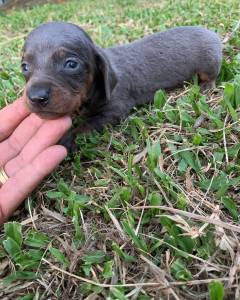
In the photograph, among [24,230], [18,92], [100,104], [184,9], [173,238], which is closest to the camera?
[173,238]

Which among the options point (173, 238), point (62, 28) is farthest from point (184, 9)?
point (173, 238)

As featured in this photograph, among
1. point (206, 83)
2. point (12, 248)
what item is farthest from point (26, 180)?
point (206, 83)

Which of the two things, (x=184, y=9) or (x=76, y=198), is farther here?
(x=184, y=9)

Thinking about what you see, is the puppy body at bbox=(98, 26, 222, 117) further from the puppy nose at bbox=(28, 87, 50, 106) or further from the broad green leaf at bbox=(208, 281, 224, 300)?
the broad green leaf at bbox=(208, 281, 224, 300)

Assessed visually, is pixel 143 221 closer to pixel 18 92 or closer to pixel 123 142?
pixel 123 142

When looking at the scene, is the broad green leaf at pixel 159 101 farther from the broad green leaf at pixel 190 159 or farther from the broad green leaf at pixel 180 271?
the broad green leaf at pixel 180 271

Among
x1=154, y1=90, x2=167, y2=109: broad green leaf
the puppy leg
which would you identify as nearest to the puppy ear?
x1=154, y1=90, x2=167, y2=109: broad green leaf

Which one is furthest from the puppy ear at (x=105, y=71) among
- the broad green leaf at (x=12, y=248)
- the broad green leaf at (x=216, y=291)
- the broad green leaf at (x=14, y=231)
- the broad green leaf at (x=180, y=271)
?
the broad green leaf at (x=216, y=291)
